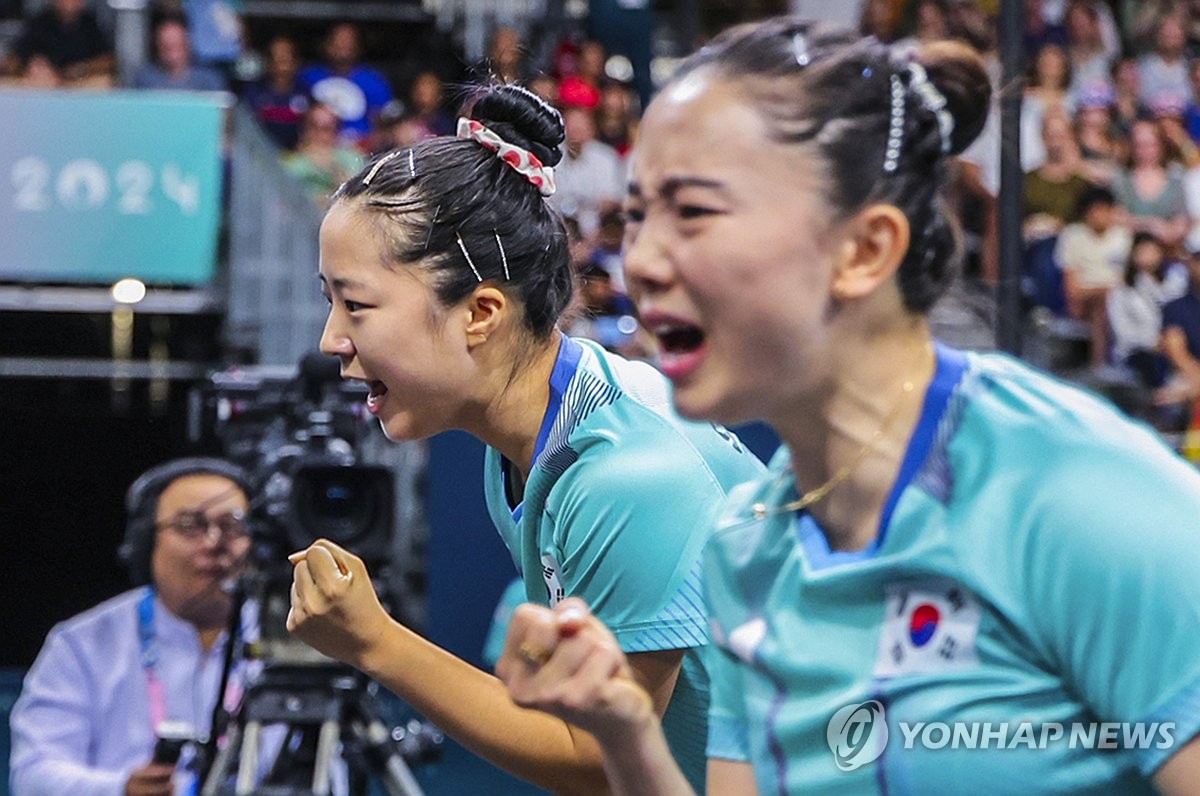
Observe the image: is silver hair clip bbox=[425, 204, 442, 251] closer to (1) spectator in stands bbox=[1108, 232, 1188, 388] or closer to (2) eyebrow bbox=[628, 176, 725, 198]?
(2) eyebrow bbox=[628, 176, 725, 198]

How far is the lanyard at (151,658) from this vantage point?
12.1 feet

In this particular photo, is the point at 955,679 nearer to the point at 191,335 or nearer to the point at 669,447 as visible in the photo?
the point at 669,447

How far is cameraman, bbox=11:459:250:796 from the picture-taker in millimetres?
3637

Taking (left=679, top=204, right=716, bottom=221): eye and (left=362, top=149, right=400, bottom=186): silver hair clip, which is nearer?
(left=679, top=204, right=716, bottom=221): eye

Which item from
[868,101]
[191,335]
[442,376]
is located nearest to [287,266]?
[191,335]

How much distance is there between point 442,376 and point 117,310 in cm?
558

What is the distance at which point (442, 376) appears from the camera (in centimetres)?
219

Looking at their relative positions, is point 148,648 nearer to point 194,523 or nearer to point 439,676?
point 194,523

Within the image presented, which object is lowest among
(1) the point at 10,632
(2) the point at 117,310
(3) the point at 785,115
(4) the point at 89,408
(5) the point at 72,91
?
(1) the point at 10,632

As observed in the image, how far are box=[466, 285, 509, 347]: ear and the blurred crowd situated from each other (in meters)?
4.62

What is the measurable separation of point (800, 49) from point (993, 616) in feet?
1.62

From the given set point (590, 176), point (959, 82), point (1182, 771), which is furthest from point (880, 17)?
point (1182, 771)

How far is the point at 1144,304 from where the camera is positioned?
798cm

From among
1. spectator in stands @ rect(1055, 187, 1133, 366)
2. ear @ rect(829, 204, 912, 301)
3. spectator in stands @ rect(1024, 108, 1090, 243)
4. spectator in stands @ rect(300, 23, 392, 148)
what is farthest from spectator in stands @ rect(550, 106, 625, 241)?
ear @ rect(829, 204, 912, 301)
